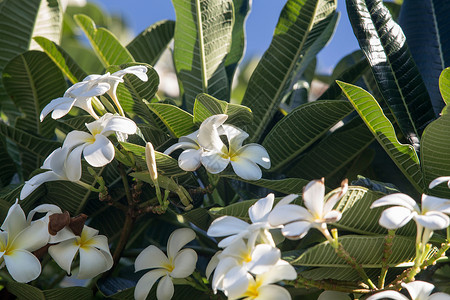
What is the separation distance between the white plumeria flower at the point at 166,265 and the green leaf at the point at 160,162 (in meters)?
0.13

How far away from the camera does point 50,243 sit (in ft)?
3.25

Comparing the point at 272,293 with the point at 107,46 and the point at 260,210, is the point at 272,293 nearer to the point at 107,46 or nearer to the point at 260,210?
the point at 260,210

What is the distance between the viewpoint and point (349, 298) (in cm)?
92

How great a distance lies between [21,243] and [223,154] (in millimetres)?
399

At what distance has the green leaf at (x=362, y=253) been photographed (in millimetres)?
818

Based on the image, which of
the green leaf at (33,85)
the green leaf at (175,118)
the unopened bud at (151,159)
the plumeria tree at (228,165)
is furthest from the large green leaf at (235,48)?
the unopened bud at (151,159)

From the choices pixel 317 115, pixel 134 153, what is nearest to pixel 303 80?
pixel 317 115

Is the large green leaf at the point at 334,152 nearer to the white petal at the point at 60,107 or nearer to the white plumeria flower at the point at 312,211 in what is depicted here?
the white plumeria flower at the point at 312,211

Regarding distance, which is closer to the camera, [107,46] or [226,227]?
[226,227]

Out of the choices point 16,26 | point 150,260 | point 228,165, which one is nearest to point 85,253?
point 150,260

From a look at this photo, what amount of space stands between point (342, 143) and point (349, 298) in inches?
15.5

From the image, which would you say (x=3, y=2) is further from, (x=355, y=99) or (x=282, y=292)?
(x=282, y=292)

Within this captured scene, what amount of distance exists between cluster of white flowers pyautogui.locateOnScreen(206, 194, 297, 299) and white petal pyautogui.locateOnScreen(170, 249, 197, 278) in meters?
0.18

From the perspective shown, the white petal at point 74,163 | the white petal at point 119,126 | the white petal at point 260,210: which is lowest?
the white petal at point 260,210
